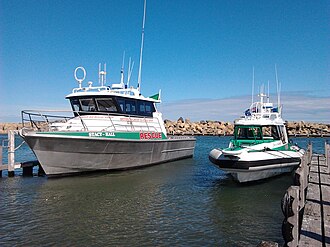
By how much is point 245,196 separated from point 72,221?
215 inches

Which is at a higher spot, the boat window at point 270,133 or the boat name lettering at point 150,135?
the boat window at point 270,133

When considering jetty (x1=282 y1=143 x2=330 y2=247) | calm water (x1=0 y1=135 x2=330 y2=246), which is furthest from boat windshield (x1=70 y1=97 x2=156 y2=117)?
jetty (x1=282 y1=143 x2=330 y2=247)

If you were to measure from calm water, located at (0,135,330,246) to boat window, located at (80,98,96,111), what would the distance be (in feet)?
10.6

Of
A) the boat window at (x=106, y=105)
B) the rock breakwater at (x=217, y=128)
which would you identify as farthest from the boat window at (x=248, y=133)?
the rock breakwater at (x=217, y=128)

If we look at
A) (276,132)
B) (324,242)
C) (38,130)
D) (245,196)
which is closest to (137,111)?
(38,130)

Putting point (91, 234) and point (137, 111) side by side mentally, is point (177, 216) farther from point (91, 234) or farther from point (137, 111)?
point (137, 111)

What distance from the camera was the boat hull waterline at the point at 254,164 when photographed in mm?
10648

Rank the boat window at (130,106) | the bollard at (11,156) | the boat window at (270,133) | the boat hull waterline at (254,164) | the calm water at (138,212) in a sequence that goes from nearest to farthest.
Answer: the calm water at (138,212)
the boat hull waterline at (254,164)
the boat window at (270,133)
the bollard at (11,156)
the boat window at (130,106)

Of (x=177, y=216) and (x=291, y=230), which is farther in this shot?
(x=177, y=216)

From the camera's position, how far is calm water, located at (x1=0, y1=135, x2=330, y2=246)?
6516 millimetres

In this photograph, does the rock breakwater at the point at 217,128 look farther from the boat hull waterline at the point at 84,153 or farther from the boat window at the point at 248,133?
the boat window at the point at 248,133

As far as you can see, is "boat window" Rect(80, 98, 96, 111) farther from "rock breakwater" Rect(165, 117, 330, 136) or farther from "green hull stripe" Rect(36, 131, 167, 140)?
"rock breakwater" Rect(165, 117, 330, 136)

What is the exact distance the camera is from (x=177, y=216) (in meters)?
7.96

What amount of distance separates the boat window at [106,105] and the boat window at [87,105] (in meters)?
0.26
